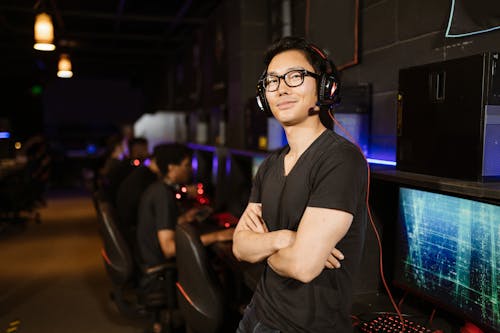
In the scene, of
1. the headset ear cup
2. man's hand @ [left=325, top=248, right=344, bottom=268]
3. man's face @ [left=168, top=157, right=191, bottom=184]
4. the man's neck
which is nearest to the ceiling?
man's face @ [left=168, top=157, right=191, bottom=184]

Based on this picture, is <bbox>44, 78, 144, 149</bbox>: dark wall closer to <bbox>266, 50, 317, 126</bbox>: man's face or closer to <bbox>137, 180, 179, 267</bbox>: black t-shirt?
<bbox>137, 180, 179, 267</bbox>: black t-shirt

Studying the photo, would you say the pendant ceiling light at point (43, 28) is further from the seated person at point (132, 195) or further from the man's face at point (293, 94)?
the man's face at point (293, 94)

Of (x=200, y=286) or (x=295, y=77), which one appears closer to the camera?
(x=295, y=77)

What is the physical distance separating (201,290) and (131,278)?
101cm

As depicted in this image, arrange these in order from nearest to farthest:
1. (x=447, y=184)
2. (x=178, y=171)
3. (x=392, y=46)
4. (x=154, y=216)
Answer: (x=447, y=184) < (x=392, y=46) < (x=154, y=216) < (x=178, y=171)

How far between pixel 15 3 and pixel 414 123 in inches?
226

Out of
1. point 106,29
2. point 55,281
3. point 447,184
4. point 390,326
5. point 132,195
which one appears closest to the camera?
point 447,184

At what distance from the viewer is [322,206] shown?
1258 millimetres

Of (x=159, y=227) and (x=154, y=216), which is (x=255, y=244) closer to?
(x=159, y=227)

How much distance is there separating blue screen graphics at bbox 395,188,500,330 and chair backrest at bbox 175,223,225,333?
2.51 feet

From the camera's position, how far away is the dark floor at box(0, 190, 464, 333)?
3.38 meters

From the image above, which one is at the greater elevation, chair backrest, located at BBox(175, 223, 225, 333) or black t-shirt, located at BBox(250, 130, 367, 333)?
black t-shirt, located at BBox(250, 130, 367, 333)

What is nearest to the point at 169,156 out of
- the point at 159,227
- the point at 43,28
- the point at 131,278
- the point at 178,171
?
the point at 178,171

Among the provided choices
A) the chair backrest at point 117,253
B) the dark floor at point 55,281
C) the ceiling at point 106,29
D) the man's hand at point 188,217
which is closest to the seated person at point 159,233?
the chair backrest at point 117,253
